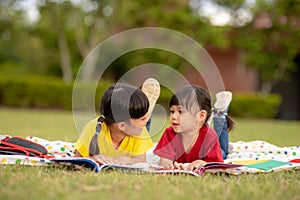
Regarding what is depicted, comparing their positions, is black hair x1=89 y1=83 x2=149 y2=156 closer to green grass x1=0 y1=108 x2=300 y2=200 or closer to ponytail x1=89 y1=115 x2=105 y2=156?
ponytail x1=89 y1=115 x2=105 y2=156

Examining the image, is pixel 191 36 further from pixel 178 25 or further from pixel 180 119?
pixel 180 119

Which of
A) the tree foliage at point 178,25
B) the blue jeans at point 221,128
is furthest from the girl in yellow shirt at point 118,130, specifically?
the tree foliage at point 178,25

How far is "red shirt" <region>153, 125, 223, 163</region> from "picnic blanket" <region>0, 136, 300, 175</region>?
15 centimetres

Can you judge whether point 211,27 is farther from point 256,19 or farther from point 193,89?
point 193,89

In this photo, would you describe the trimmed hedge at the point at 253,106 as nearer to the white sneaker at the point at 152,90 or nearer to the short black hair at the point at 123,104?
the white sneaker at the point at 152,90

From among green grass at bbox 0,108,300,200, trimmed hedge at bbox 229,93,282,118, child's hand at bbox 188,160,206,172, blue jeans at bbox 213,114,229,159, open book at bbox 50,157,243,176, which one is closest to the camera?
green grass at bbox 0,108,300,200

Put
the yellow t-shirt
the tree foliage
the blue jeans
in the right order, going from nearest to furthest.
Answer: the yellow t-shirt
the blue jeans
the tree foliage

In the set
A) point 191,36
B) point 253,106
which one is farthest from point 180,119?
point 191,36

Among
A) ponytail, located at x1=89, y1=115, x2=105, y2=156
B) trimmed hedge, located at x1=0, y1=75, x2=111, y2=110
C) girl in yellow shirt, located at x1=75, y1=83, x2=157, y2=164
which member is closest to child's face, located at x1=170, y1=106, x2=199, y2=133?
girl in yellow shirt, located at x1=75, y1=83, x2=157, y2=164

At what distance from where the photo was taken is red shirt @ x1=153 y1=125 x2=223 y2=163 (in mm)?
3311

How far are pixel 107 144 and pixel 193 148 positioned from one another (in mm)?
615

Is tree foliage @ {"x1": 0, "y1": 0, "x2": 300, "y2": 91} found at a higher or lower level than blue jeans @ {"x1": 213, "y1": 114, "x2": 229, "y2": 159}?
higher

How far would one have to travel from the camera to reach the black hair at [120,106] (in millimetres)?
3166

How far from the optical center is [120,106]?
3168mm
